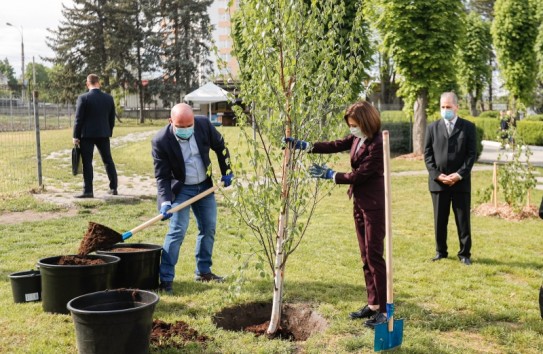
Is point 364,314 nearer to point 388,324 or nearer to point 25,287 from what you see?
point 388,324

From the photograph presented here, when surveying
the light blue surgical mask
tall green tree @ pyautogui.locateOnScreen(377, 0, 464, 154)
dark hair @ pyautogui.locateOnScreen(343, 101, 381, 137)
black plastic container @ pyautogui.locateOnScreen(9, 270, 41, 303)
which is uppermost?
tall green tree @ pyautogui.locateOnScreen(377, 0, 464, 154)

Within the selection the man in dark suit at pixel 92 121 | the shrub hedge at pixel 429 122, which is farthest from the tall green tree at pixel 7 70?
the man in dark suit at pixel 92 121

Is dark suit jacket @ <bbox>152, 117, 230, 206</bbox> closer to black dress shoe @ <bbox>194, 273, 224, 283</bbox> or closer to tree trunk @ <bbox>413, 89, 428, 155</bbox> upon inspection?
black dress shoe @ <bbox>194, 273, 224, 283</bbox>

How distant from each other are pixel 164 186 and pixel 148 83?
44.5 m

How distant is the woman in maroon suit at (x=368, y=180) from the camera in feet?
14.3

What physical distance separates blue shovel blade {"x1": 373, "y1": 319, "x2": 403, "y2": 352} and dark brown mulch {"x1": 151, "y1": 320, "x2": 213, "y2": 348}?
4.23ft

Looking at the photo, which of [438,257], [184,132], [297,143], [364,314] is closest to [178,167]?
[184,132]

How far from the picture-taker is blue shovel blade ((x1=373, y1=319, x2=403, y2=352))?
3.93 m

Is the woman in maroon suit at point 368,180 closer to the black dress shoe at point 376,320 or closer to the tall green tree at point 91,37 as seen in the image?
the black dress shoe at point 376,320

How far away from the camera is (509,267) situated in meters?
6.51

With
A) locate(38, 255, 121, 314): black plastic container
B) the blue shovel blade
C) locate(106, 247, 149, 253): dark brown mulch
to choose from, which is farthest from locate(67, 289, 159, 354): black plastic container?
the blue shovel blade

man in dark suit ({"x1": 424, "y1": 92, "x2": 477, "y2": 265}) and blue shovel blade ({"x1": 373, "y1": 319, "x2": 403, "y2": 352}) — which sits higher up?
man in dark suit ({"x1": 424, "y1": 92, "x2": 477, "y2": 265})

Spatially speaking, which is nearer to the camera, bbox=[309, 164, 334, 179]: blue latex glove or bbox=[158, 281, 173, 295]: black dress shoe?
bbox=[309, 164, 334, 179]: blue latex glove

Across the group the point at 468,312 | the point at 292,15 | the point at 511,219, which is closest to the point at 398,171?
the point at 511,219
